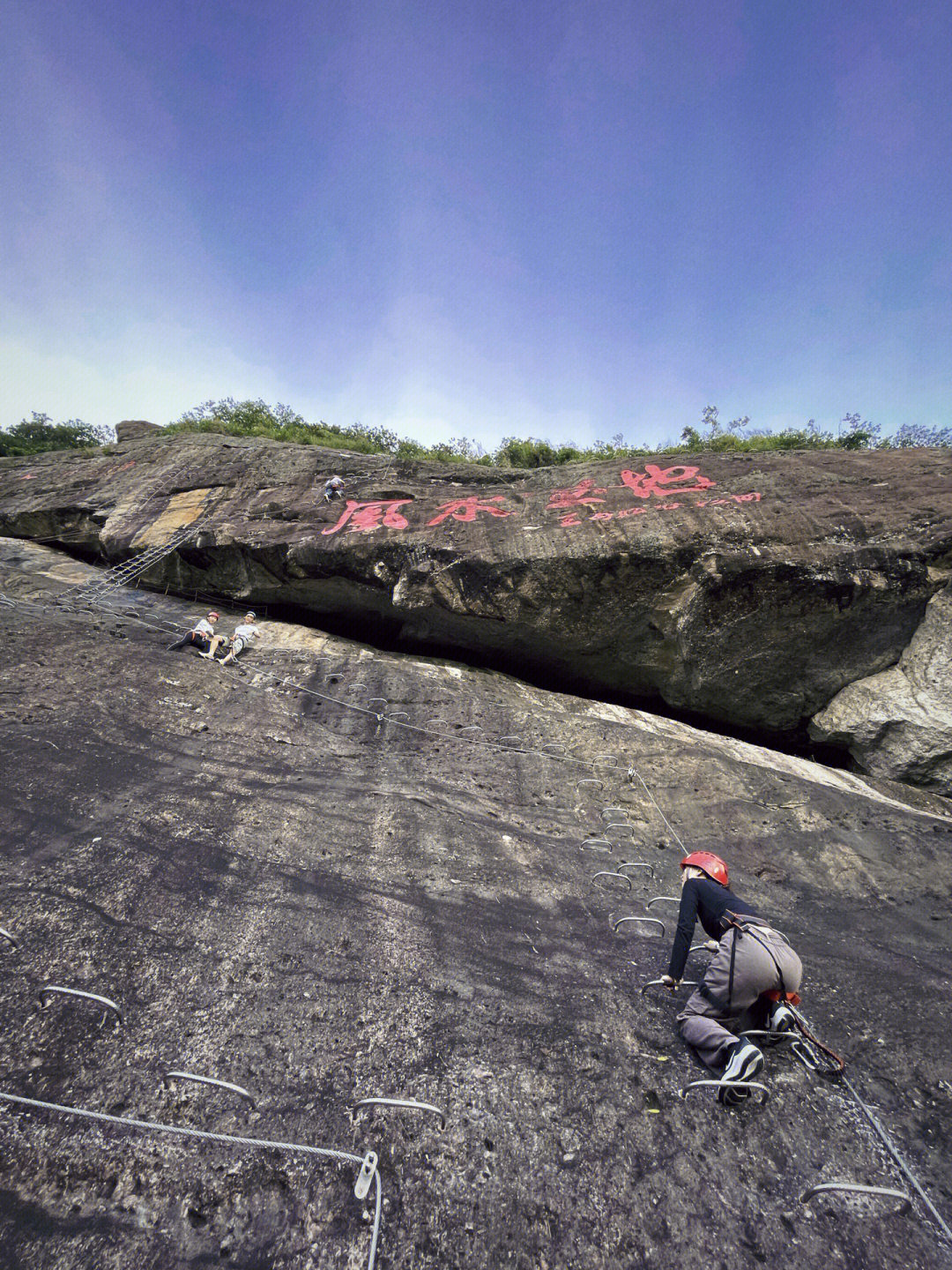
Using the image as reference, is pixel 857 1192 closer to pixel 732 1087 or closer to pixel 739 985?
pixel 732 1087

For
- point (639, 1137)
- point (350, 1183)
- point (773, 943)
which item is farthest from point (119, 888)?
point (773, 943)

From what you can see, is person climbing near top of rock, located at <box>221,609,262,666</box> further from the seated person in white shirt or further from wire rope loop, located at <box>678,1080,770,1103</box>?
wire rope loop, located at <box>678,1080,770,1103</box>

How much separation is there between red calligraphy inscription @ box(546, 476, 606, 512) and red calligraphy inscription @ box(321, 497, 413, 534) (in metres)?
2.53

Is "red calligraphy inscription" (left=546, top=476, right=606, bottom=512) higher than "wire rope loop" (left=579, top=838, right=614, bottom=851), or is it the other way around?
"red calligraphy inscription" (left=546, top=476, right=606, bottom=512)

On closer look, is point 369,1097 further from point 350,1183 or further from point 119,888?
point 119,888

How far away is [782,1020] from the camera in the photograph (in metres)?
2.56

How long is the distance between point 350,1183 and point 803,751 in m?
8.29

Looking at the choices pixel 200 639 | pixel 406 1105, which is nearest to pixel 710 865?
pixel 406 1105

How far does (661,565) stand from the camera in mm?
7297

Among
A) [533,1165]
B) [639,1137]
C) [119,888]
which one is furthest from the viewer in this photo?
[119,888]

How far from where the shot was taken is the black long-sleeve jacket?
9.51 ft

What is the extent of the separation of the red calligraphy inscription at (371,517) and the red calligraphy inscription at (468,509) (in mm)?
615

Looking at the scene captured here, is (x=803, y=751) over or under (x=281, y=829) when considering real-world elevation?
over

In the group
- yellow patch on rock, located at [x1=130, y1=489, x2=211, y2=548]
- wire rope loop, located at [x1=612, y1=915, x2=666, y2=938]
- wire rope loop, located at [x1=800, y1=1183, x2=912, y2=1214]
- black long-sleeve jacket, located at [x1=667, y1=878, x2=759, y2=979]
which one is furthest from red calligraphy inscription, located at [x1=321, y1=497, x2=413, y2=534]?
wire rope loop, located at [x1=800, y1=1183, x2=912, y2=1214]
